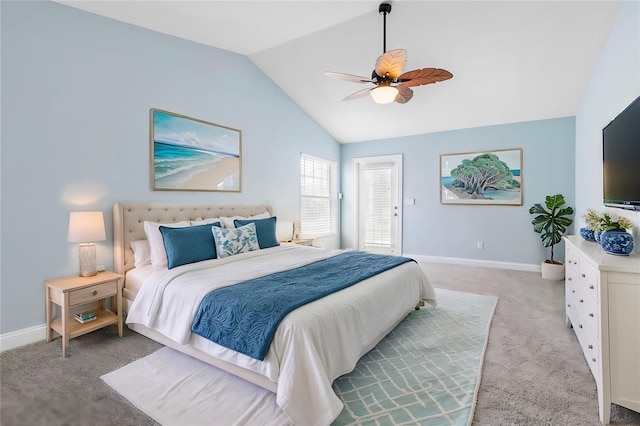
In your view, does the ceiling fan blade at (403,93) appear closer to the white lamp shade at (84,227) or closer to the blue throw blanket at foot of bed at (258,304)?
the blue throw blanket at foot of bed at (258,304)

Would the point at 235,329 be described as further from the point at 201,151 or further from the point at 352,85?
the point at 352,85

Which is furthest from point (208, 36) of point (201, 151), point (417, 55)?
point (417, 55)

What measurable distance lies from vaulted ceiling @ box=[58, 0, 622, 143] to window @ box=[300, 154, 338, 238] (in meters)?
1.23

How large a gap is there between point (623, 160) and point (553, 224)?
110 inches

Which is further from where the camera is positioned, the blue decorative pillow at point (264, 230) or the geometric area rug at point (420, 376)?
the blue decorative pillow at point (264, 230)

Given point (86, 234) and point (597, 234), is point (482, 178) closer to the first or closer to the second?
point (597, 234)

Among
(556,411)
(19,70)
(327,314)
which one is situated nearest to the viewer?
(556,411)

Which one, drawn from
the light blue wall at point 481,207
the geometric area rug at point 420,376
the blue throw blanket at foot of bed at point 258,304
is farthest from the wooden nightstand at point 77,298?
the light blue wall at point 481,207

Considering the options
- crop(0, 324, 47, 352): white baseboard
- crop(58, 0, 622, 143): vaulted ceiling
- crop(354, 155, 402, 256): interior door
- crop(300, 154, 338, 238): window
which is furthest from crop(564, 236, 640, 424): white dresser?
crop(354, 155, 402, 256): interior door

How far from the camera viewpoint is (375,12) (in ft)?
10.8

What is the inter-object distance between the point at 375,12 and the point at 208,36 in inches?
73.3

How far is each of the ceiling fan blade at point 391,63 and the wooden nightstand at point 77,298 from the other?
2.89 meters

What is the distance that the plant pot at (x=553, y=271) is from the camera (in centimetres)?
443

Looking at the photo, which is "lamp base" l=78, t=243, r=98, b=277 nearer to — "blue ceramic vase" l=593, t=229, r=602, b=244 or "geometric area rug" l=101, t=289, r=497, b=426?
"geometric area rug" l=101, t=289, r=497, b=426
